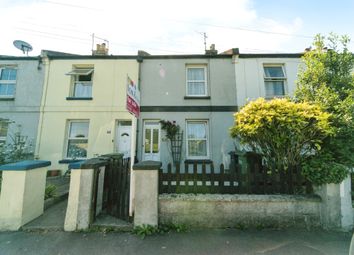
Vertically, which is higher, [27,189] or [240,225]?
[27,189]

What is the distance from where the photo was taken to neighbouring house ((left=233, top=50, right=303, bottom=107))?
8.55 m

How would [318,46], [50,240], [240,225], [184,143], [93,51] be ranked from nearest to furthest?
1. [50,240]
2. [240,225]
3. [318,46]
4. [184,143]
5. [93,51]

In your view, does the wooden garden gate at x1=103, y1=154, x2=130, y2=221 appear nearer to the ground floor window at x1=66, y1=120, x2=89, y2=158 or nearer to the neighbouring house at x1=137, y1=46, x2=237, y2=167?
the neighbouring house at x1=137, y1=46, x2=237, y2=167

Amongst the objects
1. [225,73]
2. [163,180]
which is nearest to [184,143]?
[225,73]

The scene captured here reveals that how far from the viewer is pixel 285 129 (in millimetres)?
3682

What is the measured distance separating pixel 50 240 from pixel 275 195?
14.4 ft

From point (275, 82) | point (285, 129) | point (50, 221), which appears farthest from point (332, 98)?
point (50, 221)

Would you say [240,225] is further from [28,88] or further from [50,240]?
[28,88]

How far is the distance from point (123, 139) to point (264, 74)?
7.98m

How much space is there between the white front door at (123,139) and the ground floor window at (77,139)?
5.19 ft

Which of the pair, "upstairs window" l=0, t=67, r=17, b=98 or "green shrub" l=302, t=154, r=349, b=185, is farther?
"upstairs window" l=0, t=67, r=17, b=98

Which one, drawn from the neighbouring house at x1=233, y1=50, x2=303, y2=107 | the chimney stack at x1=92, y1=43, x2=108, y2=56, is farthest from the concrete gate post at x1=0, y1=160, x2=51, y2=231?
the neighbouring house at x1=233, y1=50, x2=303, y2=107

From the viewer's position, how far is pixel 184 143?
8391 millimetres

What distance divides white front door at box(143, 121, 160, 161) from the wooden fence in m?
4.75
